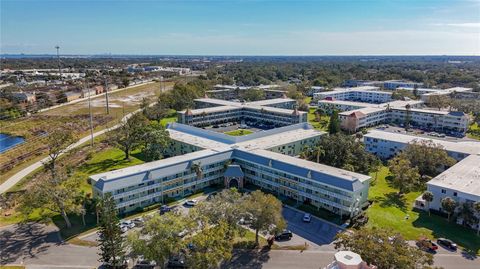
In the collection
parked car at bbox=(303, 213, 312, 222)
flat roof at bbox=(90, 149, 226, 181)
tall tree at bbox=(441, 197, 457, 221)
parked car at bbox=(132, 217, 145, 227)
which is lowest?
parked car at bbox=(132, 217, 145, 227)

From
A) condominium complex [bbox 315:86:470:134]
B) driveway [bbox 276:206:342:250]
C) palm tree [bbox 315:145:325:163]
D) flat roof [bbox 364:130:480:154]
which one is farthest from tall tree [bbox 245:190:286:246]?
condominium complex [bbox 315:86:470:134]

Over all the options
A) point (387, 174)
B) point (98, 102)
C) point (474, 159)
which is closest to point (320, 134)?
point (387, 174)

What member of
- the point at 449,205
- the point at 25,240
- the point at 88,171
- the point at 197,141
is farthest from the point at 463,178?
the point at 88,171

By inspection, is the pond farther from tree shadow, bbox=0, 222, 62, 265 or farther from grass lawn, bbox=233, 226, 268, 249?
grass lawn, bbox=233, 226, 268, 249

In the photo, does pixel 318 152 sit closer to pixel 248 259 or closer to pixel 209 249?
pixel 248 259

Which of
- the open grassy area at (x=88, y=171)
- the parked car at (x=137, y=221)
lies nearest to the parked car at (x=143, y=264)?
the parked car at (x=137, y=221)

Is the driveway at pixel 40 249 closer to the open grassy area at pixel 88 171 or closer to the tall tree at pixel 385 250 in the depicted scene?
the open grassy area at pixel 88 171

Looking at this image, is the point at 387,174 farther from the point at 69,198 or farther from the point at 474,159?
the point at 69,198
